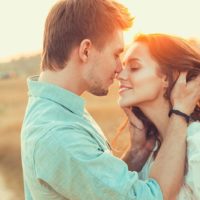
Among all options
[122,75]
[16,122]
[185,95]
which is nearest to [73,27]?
[122,75]

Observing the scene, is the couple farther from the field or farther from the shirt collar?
the field

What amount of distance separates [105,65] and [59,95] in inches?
16.2

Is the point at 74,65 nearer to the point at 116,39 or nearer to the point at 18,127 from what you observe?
the point at 116,39

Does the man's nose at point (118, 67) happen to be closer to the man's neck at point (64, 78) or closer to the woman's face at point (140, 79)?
the woman's face at point (140, 79)

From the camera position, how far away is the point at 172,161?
389cm

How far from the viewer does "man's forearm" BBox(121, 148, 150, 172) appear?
182 inches

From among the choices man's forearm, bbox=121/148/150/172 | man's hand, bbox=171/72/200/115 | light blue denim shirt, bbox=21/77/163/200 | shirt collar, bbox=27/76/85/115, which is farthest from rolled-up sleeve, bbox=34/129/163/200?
man's forearm, bbox=121/148/150/172

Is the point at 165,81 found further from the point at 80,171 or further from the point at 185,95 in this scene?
the point at 80,171

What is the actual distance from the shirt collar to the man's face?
0.23 meters

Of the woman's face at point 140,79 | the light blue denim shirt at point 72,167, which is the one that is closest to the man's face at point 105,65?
the woman's face at point 140,79

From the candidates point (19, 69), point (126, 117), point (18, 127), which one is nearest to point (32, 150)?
point (126, 117)

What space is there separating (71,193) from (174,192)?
0.57 metres

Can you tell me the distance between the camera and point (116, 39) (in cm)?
424

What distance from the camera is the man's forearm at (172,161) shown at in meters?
3.80
